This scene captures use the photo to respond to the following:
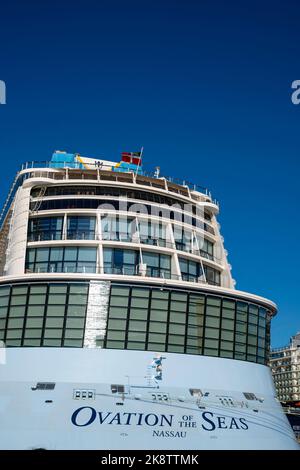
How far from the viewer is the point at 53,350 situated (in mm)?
43094

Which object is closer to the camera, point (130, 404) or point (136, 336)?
point (130, 404)

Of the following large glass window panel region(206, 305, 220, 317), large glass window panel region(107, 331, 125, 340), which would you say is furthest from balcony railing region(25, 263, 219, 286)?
large glass window panel region(107, 331, 125, 340)

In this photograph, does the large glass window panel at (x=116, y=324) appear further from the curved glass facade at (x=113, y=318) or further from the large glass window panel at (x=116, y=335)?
the large glass window panel at (x=116, y=335)

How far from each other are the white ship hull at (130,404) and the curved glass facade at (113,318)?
113cm

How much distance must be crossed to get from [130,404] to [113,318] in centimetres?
807

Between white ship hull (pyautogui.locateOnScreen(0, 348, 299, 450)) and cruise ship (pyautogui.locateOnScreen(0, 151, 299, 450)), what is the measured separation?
0.29 feet

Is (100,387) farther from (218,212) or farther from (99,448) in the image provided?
(218,212)

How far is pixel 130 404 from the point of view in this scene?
3944cm

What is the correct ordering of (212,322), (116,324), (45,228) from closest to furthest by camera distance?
1. (116,324)
2. (212,322)
3. (45,228)

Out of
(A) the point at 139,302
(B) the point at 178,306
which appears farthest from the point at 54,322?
(B) the point at 178,306

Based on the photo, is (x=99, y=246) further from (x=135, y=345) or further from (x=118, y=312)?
(x=135, y=345)

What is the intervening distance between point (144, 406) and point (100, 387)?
365 centimetres
